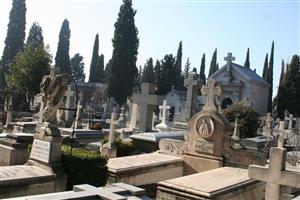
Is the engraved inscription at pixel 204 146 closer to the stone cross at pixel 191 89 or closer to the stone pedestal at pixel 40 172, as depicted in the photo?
the stone pedestal at pixel 40 172

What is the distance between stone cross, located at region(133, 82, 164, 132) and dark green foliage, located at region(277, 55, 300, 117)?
29.5 metres

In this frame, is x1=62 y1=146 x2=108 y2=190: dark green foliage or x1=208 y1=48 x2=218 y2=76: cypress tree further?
x1=208 y1=48 x2=218 y2=76: cypress tree

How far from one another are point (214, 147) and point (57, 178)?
3.77 meters

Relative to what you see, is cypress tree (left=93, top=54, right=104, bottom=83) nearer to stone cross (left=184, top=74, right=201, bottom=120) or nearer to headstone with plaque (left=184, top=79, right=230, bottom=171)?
stone cross (left=184, top=74, right=201, bottom=120)

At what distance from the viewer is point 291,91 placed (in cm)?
4150

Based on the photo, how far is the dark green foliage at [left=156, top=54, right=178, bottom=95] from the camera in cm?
4878

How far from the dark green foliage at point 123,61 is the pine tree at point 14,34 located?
13.2 m

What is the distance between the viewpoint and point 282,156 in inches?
170

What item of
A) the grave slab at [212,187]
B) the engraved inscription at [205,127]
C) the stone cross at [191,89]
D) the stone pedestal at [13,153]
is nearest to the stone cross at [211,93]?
the engraved inscription at [205,127]

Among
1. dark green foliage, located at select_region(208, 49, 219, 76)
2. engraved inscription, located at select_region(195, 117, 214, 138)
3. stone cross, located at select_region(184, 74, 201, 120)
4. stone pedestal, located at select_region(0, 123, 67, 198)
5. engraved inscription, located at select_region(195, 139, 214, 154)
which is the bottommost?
stone pedestal, located at select_region(0, 123, 67, 198)

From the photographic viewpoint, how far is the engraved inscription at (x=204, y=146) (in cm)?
862

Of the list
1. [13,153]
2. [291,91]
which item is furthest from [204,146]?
[291,91]

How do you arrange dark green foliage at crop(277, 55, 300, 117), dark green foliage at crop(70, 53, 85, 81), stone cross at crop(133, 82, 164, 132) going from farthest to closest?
1. dark green foliage at crop(70, 53, 85, 81)
2. dark green foliage at crop(277, 55, 300, 117)
3. stone cross at crop(133, 82, 164, 132)

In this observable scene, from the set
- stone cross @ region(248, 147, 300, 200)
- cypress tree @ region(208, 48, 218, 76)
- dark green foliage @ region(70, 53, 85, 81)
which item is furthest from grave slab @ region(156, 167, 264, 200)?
dark green foliage @ region(70, 53, 85, 81)
